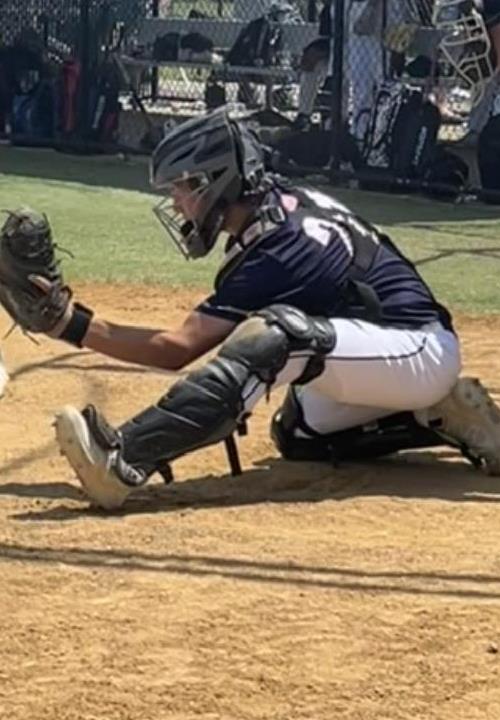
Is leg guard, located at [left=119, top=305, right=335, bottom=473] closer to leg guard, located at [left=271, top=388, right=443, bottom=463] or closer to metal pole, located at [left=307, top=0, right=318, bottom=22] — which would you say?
leg guard, located at [left=271, top=388, right=443, bottom=463]

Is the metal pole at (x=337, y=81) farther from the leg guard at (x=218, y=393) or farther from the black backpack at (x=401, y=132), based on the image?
the leg guard at (x=218, y=393)

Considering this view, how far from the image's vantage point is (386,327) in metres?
5.31

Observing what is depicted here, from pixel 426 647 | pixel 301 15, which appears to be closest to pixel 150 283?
pixel 426 647

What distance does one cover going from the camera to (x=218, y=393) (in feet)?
16.1

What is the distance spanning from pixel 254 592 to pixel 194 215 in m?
1.41

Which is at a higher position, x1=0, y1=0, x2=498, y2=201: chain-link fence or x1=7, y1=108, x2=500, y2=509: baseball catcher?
x1=7, y1=108, x2=500, y2=509: baseball catcher

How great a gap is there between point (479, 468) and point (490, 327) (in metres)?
2.58

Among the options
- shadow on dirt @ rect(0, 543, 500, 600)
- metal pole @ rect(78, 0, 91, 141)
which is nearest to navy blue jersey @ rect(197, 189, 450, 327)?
Answer: shadow on dirt @ rect(0, 543, 500, 600)

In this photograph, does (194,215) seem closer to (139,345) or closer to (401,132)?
(139,345)

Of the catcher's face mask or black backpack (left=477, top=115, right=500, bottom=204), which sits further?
black backpack (left=477, top=115, right=500, bottom=204)

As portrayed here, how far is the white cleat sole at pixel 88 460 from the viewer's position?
16.1 feet

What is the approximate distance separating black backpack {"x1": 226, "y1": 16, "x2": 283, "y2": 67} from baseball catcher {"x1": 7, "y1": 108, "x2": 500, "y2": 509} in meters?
11.2

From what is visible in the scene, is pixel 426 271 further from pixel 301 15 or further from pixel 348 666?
pixel 301 15

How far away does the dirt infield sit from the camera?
3484mm
